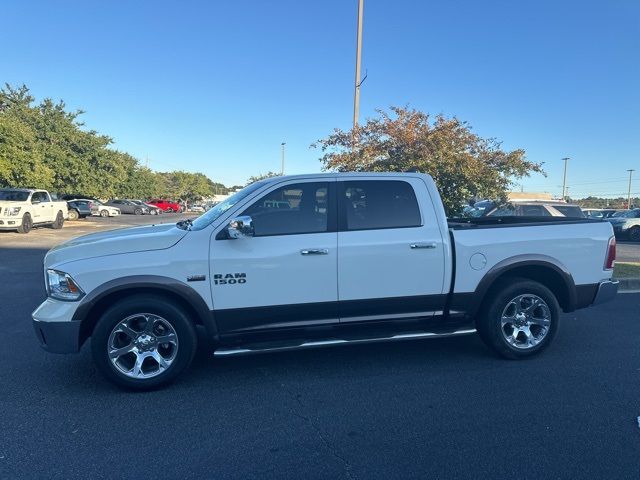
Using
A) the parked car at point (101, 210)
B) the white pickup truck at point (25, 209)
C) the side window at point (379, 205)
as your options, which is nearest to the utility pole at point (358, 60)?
the side window at point (379, 205)

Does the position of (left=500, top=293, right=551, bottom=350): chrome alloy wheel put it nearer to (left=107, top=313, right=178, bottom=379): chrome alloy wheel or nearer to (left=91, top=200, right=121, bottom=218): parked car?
(left=107, top=313, right=178, bottom=379): chrome alloy wheel

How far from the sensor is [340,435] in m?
3.45

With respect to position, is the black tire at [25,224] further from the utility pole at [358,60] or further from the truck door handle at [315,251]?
the truck door handle at [315,251]

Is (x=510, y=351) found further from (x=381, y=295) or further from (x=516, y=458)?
(x=516, y=458)

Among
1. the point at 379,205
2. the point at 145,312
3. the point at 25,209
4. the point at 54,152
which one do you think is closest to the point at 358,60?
the point at 379,205

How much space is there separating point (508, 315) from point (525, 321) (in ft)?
0.63

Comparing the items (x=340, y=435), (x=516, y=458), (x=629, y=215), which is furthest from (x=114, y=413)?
(x=629, y=215)

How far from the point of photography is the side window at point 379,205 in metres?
4.60

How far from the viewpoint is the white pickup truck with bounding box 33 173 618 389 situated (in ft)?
13.5

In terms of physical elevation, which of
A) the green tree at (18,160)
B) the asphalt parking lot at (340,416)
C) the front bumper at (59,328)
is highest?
the green tree at (18,160)

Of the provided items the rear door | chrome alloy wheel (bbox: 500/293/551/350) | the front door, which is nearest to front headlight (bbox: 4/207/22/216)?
the front door

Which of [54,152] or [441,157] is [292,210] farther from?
[54,152]

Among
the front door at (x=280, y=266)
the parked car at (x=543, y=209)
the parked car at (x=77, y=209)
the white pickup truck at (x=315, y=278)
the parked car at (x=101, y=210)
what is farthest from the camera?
the parked car at (x=101, y=210)

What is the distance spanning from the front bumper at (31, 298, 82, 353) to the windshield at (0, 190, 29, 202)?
729 inches
